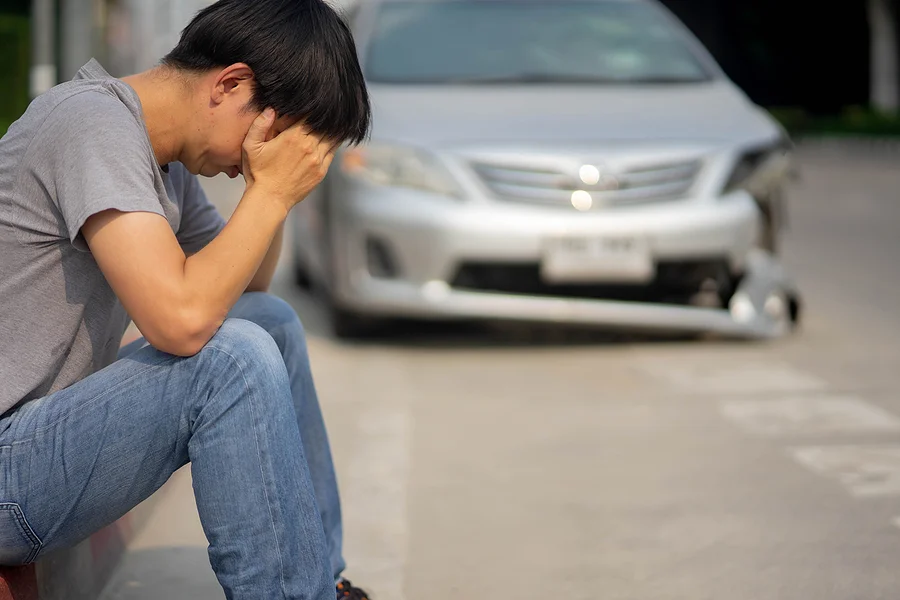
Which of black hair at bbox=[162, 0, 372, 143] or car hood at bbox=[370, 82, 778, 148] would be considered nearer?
black hair at bbox=[162, 0, 372, 143]

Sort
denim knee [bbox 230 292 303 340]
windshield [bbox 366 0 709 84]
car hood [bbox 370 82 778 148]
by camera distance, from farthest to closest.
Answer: windshield [bbox 366 0 709 84] < car hood [bbox 370 82 778 148] < denim knee [bbox 230 292 303 340]

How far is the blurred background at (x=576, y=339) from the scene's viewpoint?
333 cm

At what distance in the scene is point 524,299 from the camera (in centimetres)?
580

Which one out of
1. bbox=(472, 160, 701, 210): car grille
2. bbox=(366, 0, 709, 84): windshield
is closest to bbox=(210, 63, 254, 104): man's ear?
bbox=(472, 160, 701, 210): car grille

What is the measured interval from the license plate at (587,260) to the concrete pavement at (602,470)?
0.36m

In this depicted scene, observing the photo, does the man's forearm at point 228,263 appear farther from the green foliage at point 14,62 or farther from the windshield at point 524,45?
the green foliage at point 14,62

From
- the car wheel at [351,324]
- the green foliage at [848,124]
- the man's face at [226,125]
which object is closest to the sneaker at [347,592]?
the man's face at [226,125]

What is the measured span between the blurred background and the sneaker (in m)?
0.28

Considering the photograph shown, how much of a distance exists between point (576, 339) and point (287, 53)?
406 cm

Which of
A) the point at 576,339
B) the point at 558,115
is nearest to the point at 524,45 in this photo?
the point at 558,115

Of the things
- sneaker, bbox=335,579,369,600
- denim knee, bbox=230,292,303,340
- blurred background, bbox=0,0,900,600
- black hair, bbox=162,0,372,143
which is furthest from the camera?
blurred background, bbox=0,0,900,600

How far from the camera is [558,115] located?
6.07 metres

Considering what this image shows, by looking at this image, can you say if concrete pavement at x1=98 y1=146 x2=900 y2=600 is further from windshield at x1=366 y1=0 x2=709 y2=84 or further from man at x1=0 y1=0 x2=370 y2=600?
windshield at x1=366 y1=0 x2=709 y2=84

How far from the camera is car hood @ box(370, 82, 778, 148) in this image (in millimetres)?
5887
